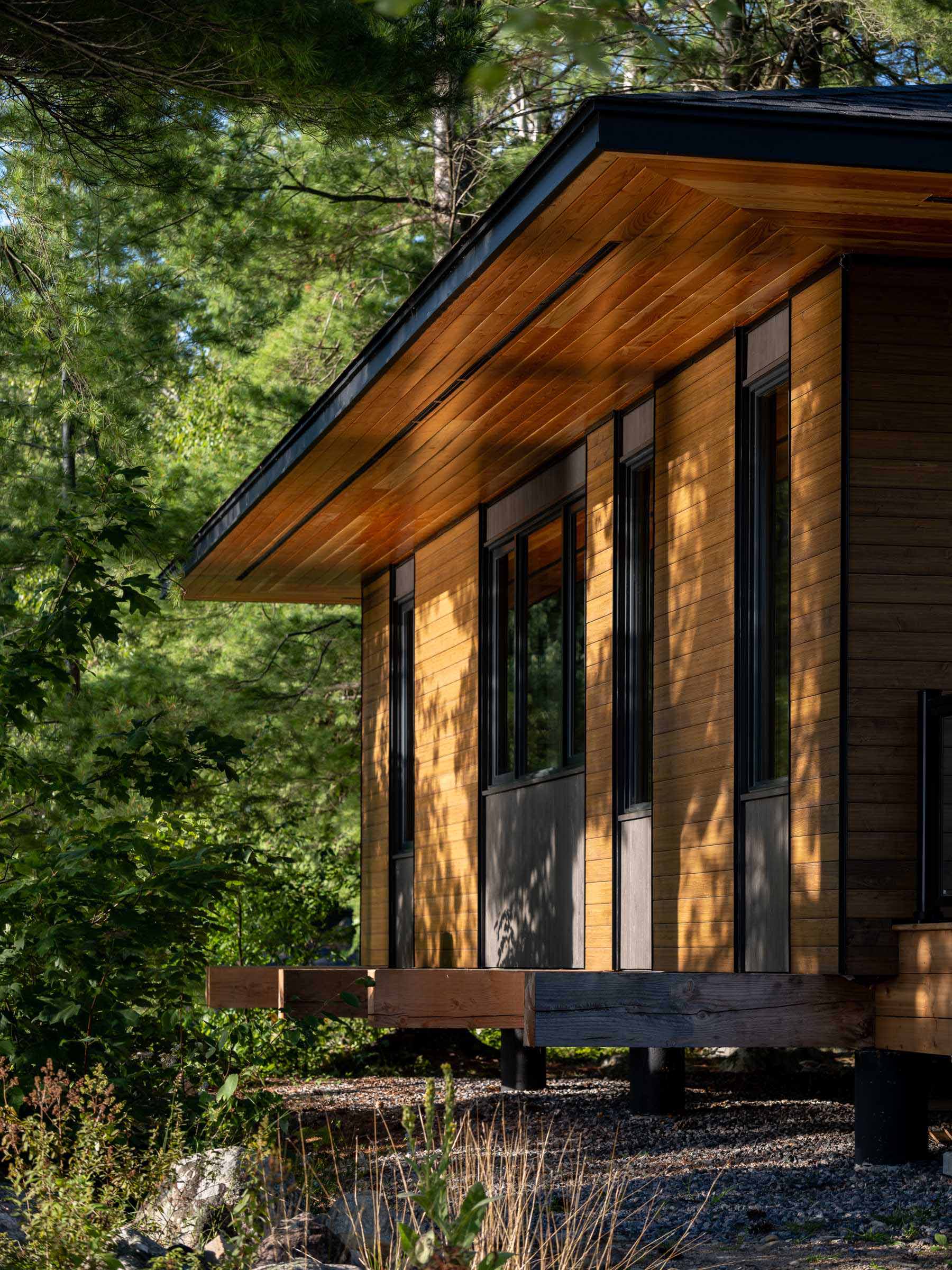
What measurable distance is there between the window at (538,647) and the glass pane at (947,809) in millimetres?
2589

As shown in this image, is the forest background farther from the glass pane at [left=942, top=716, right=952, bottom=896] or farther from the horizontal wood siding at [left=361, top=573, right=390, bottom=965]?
the glass pane at [left=942, top=716, right=952, bottom=896]

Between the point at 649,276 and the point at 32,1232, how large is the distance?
4.33 meters

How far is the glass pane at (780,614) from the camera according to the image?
6801 mm

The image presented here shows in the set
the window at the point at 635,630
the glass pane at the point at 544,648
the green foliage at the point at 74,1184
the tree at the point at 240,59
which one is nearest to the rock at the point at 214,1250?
the green foliage at the point at 74,1184

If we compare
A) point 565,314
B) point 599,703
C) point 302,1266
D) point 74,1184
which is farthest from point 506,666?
point 74,1184

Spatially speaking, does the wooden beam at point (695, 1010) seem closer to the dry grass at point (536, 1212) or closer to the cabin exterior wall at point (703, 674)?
the cabin exterior wall at point (703, 674)

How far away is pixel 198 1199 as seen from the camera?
626 cm

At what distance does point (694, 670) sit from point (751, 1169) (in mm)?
2179

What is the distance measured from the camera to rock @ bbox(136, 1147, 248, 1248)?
542 cm

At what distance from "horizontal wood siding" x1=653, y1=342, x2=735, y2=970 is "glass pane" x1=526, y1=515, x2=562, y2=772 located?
58.9 inches

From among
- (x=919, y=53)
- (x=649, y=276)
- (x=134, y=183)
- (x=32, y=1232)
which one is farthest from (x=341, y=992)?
(x=919, y=53)

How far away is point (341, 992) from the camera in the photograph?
669 centimetres

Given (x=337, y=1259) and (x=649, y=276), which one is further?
(x=649, y=276)

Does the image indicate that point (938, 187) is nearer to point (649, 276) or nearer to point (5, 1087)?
point (649, 276)
